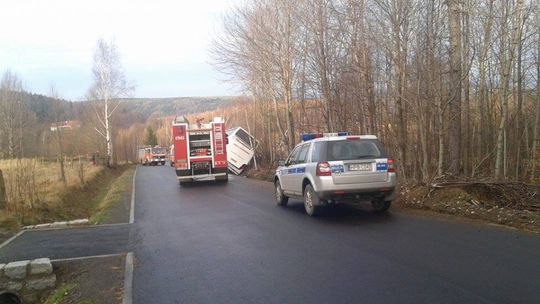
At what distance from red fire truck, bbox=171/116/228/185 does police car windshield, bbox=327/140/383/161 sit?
14.5 meters

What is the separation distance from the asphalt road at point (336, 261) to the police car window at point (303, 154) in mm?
1541

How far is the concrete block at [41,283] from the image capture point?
7.00m

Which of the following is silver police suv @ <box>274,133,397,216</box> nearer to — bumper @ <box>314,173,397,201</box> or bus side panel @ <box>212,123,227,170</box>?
bumper @ <box>314,173,397,201</box>

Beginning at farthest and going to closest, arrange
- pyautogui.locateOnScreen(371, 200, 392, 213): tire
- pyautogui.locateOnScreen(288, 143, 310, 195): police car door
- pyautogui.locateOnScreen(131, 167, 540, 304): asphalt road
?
Answer: pyautogui.locateOnScreen(288, 143, 310, 195): police car door → pyautogui.locateOnScreen(371, 200, 392, 213): tire → pyautogui.locateOnScreen(131, 167, 540, 304): asphalt road

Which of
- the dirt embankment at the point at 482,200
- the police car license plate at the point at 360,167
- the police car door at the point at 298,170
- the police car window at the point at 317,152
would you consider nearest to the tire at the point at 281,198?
the police car door at the point at 298,170

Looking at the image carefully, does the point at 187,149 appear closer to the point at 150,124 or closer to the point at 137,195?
the point at 137,195

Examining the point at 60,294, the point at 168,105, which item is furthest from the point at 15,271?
the point at 168,105

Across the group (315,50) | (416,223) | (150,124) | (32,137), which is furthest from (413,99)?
(150,124)

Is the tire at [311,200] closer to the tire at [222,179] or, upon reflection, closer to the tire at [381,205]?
the tire at [381,205]

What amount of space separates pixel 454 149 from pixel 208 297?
10.1m

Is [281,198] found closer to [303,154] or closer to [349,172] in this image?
[303,154]

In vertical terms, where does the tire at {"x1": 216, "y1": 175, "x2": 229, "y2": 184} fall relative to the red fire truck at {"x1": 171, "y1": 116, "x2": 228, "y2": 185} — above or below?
below

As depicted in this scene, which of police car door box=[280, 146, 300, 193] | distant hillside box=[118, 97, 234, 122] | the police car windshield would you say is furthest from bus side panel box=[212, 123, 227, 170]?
distant hillside box=[118, 97, 234, 122]

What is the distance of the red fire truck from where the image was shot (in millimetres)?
24391
